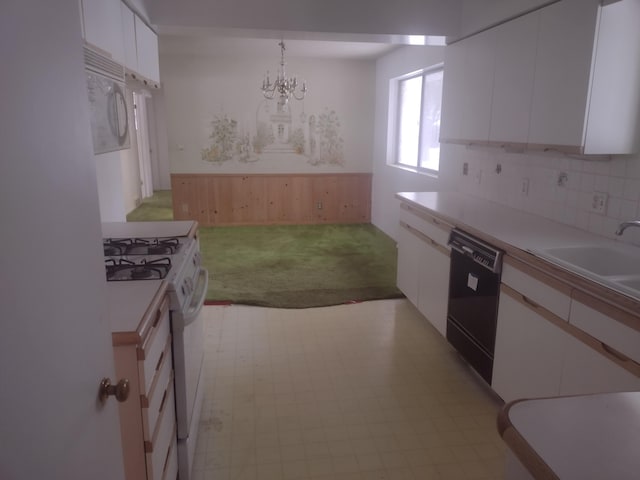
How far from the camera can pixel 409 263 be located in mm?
3779

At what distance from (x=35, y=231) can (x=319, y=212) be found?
6.49 metres

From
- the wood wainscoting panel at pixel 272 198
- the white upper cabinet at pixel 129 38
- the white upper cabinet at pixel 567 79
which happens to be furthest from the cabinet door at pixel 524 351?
the wood wainscoting panel at pixel 272 198

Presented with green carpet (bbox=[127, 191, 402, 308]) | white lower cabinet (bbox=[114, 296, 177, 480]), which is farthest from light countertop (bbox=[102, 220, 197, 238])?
green carpet (bbox=[127, 191, 402, 308])

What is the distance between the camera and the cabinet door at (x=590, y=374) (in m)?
1.68

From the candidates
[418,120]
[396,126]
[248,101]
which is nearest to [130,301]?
[418,120]

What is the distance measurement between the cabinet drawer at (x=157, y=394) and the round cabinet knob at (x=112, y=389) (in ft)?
1.26

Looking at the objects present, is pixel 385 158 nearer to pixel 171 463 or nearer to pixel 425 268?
pixel 425 268

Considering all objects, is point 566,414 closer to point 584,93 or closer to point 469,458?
point 469,458

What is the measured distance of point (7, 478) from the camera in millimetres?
634

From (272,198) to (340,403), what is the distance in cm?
475

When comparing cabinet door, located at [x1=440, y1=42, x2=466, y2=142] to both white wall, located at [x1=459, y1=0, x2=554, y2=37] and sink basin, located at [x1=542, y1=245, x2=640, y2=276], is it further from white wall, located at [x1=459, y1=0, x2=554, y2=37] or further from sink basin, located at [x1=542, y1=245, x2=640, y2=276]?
sink basin, located at [x1=542, y1=245, x2=640, y2=276]

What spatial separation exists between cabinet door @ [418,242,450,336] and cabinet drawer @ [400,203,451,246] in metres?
0.09

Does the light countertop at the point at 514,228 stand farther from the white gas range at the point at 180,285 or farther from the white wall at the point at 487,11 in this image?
the white gas range at the point at 180,285

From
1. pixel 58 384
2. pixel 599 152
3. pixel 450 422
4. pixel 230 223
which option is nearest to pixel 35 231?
pixel 58 384
